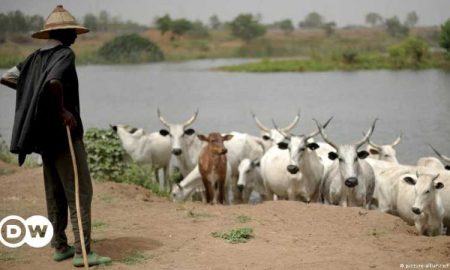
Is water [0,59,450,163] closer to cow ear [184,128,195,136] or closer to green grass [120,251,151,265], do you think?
cow ear [184,128,195,136]

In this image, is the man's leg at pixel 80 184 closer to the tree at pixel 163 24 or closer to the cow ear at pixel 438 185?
the cow ear at pixel 438 185

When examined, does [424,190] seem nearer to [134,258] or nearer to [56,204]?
[134,258]

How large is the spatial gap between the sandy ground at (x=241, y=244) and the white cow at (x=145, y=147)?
444cm

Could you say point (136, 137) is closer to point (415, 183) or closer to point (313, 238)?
point (415, 183)

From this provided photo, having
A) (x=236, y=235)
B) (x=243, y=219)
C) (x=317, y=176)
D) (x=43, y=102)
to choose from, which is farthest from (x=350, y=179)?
(x=43, y=102)

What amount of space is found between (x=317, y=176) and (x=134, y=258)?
5.21 m

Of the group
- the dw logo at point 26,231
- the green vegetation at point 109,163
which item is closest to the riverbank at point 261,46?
the green vegetation at point 109,163

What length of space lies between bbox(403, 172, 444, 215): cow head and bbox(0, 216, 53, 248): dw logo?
4.58 metres

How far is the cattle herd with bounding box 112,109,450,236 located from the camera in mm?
9273

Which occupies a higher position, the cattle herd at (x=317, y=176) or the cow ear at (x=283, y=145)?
the cow ear at (x=283, y=145)

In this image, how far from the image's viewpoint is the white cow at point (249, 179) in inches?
471

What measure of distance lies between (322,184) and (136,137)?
4688 mm

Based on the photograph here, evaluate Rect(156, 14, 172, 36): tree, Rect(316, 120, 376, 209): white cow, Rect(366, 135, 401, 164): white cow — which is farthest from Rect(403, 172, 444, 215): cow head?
Rect(156, 14, 172, 36): tree

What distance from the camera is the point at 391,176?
34.6 ft
